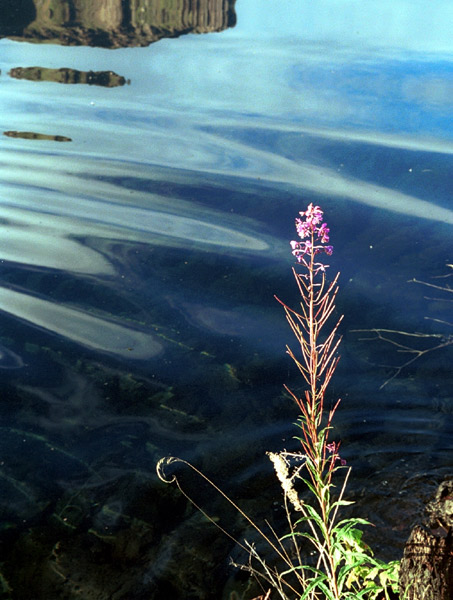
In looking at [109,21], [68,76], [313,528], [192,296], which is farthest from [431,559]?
[109,21]

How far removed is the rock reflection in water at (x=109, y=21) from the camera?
8742mm

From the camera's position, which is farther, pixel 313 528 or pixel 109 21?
pixel 109 21

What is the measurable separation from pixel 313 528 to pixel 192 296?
88.7 inches

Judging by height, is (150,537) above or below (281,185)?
below

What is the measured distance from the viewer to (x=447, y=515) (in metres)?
2.21

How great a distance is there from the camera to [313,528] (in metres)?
2.08

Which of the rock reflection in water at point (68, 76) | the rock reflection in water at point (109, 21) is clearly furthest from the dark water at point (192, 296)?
the rock reflection in water at point (109, 21)

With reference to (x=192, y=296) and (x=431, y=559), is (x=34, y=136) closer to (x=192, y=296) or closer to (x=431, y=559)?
(x=192, y=296)

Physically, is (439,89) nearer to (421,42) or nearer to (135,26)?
(421,42)

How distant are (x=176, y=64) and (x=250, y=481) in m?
6.02

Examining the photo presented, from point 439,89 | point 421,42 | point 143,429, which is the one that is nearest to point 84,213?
Answer: point 143,429

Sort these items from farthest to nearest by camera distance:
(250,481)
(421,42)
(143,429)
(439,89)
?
(421,42), (439,89), (143,429), (250,481)

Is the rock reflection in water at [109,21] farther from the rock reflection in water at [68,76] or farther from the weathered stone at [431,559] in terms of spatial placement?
the weathered stone at [431,559]

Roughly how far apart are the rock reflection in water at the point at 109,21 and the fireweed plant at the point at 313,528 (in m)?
6.79
